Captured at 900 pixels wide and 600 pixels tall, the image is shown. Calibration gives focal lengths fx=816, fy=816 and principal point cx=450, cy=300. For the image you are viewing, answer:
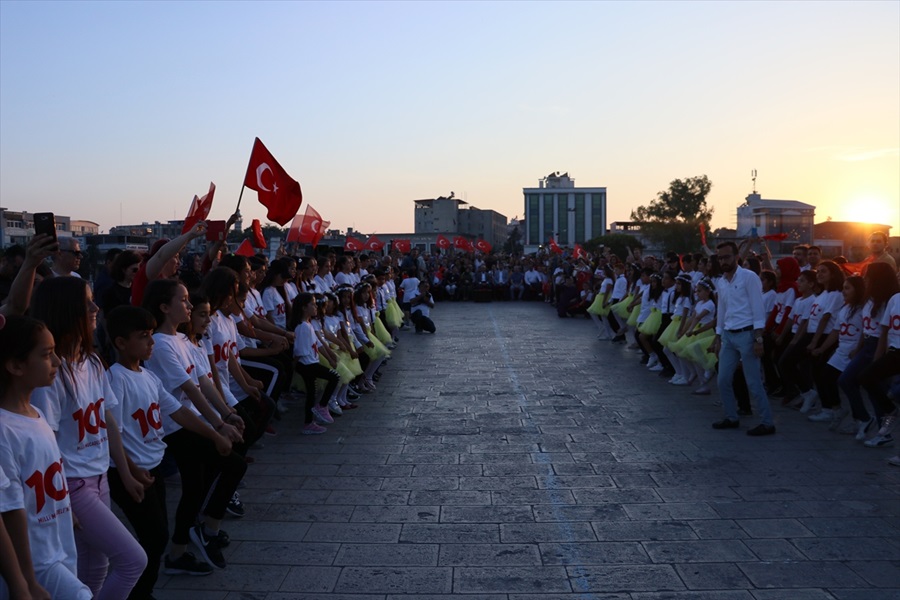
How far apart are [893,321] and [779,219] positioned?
67.0 metres

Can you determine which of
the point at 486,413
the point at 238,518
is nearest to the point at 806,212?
the point at 486,413

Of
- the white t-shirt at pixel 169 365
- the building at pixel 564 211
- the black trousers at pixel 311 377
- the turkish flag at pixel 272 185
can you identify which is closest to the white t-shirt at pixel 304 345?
the black trousers at pixel 311 377

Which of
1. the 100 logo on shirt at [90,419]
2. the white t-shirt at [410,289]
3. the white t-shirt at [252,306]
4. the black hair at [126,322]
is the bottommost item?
the white t-shirt at [410,289]

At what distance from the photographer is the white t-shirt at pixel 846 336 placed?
859cm

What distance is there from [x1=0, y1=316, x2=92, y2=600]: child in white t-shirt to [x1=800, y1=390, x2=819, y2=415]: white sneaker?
8837 mm

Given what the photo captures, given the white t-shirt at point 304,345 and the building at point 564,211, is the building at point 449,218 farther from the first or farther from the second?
the white t-shirt at point 304,345

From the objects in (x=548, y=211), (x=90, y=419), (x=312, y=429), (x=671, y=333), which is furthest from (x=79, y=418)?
(x=548, y=211)

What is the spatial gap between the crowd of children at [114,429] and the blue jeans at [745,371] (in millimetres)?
4999

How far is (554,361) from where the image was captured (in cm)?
1485

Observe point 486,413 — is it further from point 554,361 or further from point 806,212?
point 806,212

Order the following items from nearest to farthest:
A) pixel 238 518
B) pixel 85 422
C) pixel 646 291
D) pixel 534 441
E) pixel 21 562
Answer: pixel 21 562 → pixel 85 422 → pixel 238 518 → pixel 534 441 → pixel 646 291

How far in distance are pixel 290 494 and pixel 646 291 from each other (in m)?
9.38

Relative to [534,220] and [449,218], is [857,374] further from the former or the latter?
[534,220]

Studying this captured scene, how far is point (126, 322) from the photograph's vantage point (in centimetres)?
421
